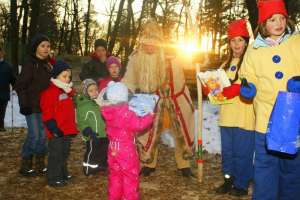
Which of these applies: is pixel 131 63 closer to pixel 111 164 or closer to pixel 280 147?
pixel 111 164

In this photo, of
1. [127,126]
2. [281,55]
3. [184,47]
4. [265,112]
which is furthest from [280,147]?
[184,47]

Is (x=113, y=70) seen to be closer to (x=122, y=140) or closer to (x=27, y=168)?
(x=27, y=168)

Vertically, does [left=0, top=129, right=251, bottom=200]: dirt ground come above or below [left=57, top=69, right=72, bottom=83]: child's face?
below

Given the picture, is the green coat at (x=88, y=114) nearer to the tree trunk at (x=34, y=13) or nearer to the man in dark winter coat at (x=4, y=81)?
the man in dark winter coat at (x=4, y=81)

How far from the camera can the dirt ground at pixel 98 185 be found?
18.1ft

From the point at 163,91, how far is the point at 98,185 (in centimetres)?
183

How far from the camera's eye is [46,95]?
18.4 feet

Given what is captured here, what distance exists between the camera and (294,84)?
3.45 m

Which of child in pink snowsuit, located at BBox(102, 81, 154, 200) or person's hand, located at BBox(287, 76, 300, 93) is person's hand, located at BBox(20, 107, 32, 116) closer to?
child in pink snowsuit, located at BBox(102, 81, 154, 200)

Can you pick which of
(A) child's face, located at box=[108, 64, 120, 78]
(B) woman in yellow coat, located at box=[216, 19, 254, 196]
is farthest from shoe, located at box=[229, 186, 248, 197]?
(A) child's face, located at box=[108, 64, 120, 78]

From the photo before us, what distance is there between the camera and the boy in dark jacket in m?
6.04

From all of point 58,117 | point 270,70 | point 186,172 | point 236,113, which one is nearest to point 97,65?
point 58,117

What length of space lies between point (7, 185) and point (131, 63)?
274 centimetres

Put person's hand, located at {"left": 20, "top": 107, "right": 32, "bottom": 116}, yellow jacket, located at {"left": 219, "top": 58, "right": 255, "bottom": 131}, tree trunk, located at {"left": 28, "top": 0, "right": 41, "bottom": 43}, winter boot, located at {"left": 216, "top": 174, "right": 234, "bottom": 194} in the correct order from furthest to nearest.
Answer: tree trunk, located at {"left": 28, "top": 0, "right": 41, "bottom": 43} → person's hand, located at {"left": 20, "top": 107, "right": 32, "bottom": 116} → winter boot, located at {"left": 216, "top": 174, "right": 234, "bottom": 194} → yellow jacket, located at {"left": 219, "top": 58, "right": 255, "bottom": 131}
